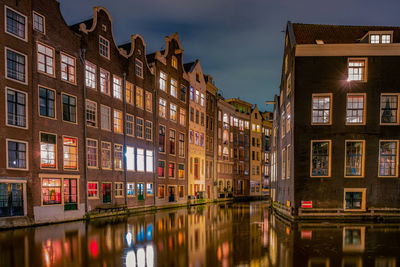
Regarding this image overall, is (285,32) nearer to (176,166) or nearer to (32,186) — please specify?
(176,166)

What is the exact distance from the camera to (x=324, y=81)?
2422 centimetres

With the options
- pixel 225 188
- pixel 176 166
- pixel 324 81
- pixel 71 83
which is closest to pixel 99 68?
pixel 71 83

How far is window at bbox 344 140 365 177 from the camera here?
23.5 metres

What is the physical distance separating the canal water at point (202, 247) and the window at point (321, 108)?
939 centimetres

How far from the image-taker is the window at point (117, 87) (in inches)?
1115

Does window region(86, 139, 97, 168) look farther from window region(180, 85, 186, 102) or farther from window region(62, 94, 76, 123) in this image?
window region(180, 85, 186, 102)

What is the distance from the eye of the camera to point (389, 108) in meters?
24.1

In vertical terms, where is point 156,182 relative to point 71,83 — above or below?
below

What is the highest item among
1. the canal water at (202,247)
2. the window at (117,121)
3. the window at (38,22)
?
the window at (38,22)

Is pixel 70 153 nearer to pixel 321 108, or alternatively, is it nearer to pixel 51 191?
pixel 51 191

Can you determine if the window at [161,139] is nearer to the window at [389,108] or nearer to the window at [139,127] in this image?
the window at [139,127]

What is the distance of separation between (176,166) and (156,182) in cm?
537

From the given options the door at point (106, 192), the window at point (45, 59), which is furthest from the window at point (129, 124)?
the window at point (45, 59)

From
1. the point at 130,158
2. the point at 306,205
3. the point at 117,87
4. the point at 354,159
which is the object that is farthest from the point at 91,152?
the point at 354,159
